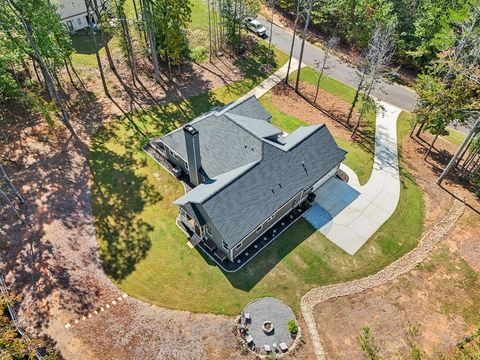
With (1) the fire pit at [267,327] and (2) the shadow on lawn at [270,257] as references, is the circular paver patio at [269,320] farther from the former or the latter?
(2) the shadow on lawn at [270,257]

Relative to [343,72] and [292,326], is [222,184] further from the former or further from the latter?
[343,72]

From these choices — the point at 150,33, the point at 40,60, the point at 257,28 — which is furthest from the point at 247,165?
the point at 257,28

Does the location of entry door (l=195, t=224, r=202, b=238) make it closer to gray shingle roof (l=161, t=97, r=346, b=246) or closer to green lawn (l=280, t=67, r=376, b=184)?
gray shingle roof (l=161, t=97, r=346, b=246)

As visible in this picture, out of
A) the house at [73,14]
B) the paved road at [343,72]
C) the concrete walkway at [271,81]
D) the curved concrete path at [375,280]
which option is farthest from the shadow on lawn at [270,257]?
the house at [73,14]

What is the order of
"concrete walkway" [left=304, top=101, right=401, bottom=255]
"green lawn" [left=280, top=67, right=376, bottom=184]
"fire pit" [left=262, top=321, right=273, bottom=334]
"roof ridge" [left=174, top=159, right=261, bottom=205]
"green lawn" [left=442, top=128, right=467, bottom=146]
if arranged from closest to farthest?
1. "fire pit" [left=262, top=321, right=273, bottom=334]
2. "roof ridge" [left=174, top=159, right=261, bottom=205]
3. "concrete walkway" [left=304, top=101, right=401, bottom=255]
4. "green lawn" [left=280, top=67, right=376, bottom=184]
5. "green lawn" [left=442, top=128, right=467, bottom=146]

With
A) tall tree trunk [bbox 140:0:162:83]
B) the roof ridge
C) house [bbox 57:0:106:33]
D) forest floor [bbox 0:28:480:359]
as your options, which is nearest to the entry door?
the roof ridge
